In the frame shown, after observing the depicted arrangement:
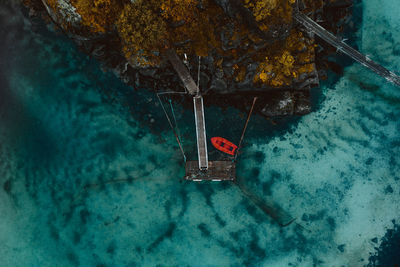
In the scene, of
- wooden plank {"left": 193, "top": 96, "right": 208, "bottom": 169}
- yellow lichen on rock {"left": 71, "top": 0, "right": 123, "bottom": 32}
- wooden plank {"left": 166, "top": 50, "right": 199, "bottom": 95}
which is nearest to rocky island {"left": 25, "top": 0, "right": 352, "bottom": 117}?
yellow lichen on rock {"left": 71, "top": 0, "right": 123, "bottom": 32}

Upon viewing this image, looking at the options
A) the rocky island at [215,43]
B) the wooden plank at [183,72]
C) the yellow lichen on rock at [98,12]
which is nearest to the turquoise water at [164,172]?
the rocky island at [215,43]

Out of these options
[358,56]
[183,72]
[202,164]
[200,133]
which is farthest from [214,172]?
[358,56]

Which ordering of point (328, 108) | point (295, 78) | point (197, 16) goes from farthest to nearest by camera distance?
1. point (328, 108)
2. point (295, 78)
3. point (197, 16)

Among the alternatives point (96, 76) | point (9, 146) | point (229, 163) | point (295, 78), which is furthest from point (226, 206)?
point (9, 146)

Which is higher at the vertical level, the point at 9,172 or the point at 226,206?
the point at 9,172

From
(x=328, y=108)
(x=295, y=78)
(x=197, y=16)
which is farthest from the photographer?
(x=328, y=108)

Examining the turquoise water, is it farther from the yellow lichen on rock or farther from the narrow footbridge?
the yellow lichen on rock

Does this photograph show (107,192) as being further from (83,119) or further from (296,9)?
(296,9)
